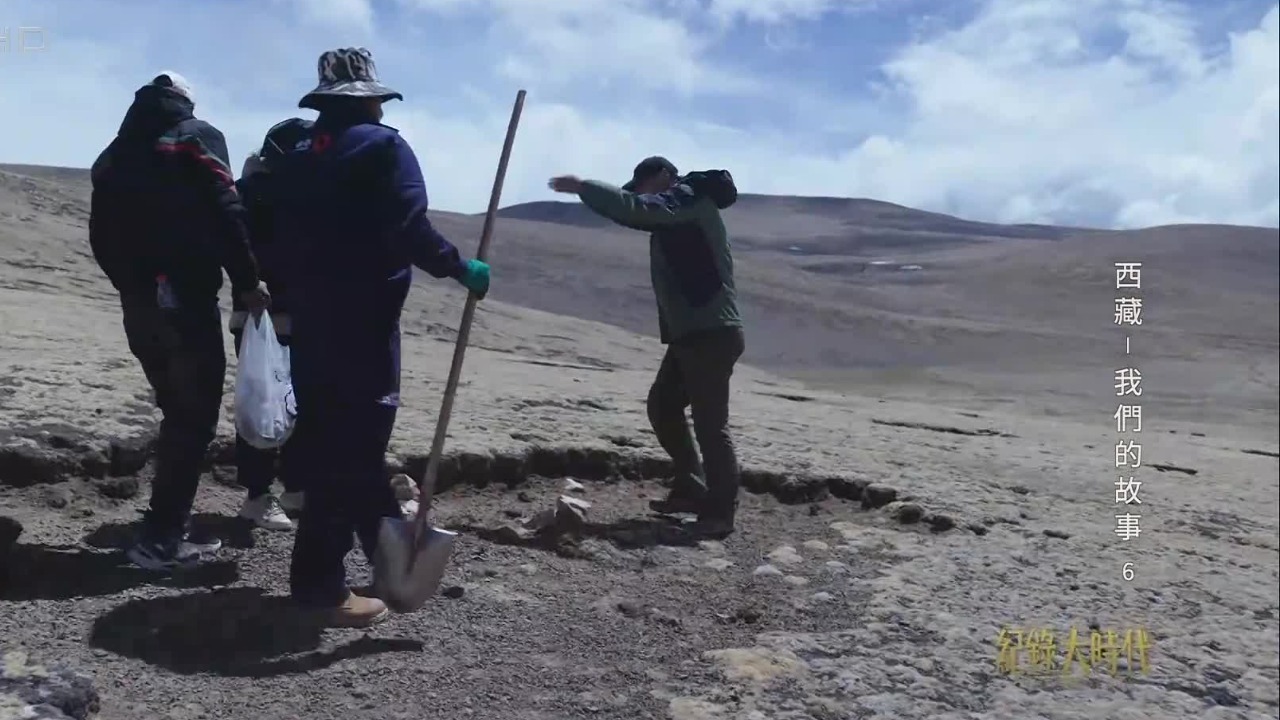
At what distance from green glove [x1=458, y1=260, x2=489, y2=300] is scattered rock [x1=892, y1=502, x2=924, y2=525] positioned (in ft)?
9.28

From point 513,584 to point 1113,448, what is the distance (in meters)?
6.22

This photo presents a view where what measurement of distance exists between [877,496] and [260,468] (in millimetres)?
2922

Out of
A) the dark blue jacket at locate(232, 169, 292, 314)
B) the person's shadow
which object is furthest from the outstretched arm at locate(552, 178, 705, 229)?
the person's shadow

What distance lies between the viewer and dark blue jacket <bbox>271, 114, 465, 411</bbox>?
3350mm

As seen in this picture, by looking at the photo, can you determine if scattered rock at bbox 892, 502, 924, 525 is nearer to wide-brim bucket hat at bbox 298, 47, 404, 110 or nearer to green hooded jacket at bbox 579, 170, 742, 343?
green hooded jacket at bbox 579, 170, 742, 343

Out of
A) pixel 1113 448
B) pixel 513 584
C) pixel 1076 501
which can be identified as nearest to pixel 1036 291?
pixel 1113 448

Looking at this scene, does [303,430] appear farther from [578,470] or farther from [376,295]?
[578,470]

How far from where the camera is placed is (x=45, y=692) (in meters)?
2.78

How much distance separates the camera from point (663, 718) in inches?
126

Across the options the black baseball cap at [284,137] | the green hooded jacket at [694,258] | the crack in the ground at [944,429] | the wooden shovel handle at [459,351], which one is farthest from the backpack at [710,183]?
the crack in the ground at [944,429]

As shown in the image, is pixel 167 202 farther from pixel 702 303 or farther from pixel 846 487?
pixel 846 487

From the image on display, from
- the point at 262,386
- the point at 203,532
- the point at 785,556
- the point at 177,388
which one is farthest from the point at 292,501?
the point at 785,556

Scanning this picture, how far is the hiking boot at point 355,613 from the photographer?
11.4ft

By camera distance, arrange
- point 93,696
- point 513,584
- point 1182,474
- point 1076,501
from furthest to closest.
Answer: point 1182,474 < point 1076,501 < point 513,584 < point 93,696
